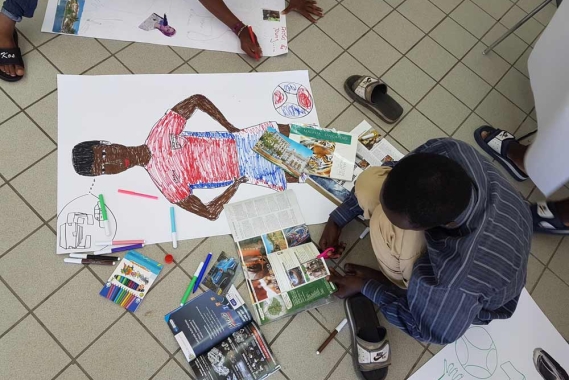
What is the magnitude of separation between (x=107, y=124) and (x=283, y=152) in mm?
552

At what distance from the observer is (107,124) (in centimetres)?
129

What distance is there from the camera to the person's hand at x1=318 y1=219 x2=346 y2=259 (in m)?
1.28

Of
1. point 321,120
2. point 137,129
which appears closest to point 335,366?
point 321,120

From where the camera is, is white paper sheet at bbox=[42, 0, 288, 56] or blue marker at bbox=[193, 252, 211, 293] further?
white paper sheet at bbox=[42, 0, 288, 56]

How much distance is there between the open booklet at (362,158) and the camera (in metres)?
1.37

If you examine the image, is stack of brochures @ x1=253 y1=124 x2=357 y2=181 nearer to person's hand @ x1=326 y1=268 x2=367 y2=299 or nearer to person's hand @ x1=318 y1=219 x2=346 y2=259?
person's hand @ x1=318 y1=219 x2=346 y2=259

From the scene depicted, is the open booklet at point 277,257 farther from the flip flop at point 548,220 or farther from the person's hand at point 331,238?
the flip flop at point 548,220

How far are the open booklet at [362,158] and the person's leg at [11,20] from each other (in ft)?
3.23

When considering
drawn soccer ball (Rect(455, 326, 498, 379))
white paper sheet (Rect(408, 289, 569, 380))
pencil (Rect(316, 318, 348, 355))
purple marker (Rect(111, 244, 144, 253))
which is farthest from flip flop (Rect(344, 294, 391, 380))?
purple marker (Rect(111, 244, 144, 253))

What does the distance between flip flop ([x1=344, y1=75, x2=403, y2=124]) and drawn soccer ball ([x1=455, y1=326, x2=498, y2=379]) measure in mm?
783

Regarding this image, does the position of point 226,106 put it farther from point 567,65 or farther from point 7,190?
point 567,65

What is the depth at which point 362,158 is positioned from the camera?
147 cm

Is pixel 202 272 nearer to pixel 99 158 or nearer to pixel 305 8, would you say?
Result: pixel 99 158

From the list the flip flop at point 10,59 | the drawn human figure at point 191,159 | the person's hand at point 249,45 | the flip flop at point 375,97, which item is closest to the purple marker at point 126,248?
the drawn human figure at point 191,159
